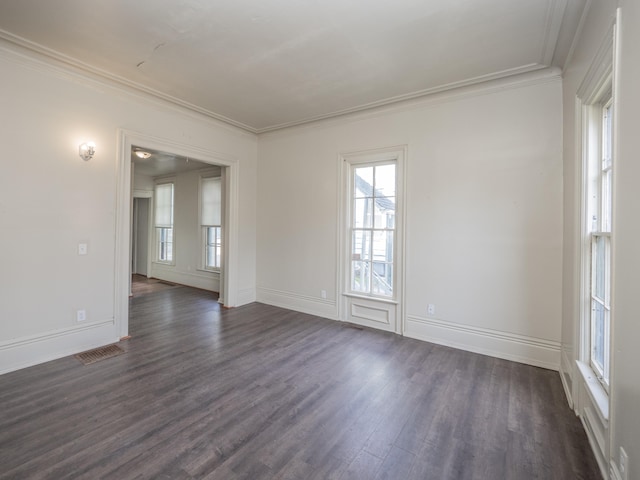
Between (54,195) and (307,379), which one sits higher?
(54,195)

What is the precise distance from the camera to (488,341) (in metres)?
3.27

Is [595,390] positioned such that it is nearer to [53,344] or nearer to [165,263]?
[53,344]

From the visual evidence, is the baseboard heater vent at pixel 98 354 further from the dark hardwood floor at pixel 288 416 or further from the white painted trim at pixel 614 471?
the white painted trim at pixel 614 471

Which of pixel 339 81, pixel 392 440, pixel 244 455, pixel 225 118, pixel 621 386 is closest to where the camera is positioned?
pixel 621 386

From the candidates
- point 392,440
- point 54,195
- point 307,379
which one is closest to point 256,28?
point 54,195

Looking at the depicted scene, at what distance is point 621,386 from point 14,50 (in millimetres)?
5051

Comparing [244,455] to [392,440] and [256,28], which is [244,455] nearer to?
[392,440]

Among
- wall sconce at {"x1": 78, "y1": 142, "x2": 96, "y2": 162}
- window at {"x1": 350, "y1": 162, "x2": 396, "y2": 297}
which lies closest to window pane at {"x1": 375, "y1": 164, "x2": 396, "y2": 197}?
window at {"x1": 350, "y1": 162, "x2": 396, "y2": 297}

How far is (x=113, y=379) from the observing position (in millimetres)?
2643

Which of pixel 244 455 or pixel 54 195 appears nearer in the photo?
pixel 244 455

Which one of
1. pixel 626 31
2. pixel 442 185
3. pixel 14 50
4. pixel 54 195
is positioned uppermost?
pixel 14 50

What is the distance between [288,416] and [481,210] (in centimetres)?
284

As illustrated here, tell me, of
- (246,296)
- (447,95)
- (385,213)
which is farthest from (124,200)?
(447,95)

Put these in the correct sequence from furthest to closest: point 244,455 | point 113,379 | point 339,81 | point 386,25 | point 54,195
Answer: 1. point 339,81
2. point 54,195
3. point 113,379
4. point 386,25
5. point 244,455
